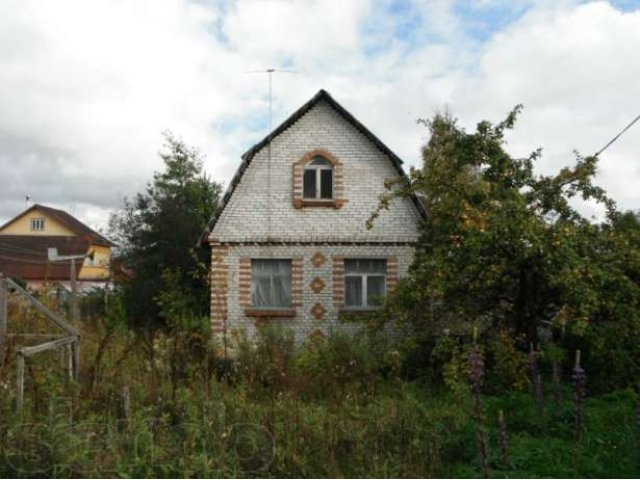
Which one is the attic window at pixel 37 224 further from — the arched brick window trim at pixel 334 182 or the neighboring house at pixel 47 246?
the arched brick window trim at pixel 334 182

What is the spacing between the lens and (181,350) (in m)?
9.34

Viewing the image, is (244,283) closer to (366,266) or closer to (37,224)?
(366,266)

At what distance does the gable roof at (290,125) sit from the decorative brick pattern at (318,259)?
252 centimetres

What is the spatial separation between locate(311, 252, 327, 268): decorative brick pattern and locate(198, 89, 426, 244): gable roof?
99.1 inches

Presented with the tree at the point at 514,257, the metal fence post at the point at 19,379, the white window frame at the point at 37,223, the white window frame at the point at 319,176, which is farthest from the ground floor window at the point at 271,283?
the white window frame at the point at 37,223

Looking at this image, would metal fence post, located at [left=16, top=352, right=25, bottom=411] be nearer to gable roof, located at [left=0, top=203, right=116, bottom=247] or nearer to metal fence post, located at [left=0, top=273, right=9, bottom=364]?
metal fence post, located at [left=0, top=273, right=9, bottom=364]

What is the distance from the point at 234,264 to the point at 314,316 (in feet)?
7.53

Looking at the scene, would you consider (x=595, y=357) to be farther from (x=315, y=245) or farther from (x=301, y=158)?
(x=301, y=158)

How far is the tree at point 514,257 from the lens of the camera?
31.4 feet

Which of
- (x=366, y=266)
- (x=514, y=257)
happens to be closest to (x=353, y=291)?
(x=366, y=266)

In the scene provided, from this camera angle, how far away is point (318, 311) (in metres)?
15.8

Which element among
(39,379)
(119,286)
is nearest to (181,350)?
(39,379)

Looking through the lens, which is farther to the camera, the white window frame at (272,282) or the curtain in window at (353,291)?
the curtain in window at (353,291)

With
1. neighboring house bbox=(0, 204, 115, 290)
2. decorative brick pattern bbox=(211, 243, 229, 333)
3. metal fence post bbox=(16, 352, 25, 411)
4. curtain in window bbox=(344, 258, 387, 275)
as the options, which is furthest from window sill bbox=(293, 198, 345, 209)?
neighboring house bbox=(0, 204, 115, 290)
